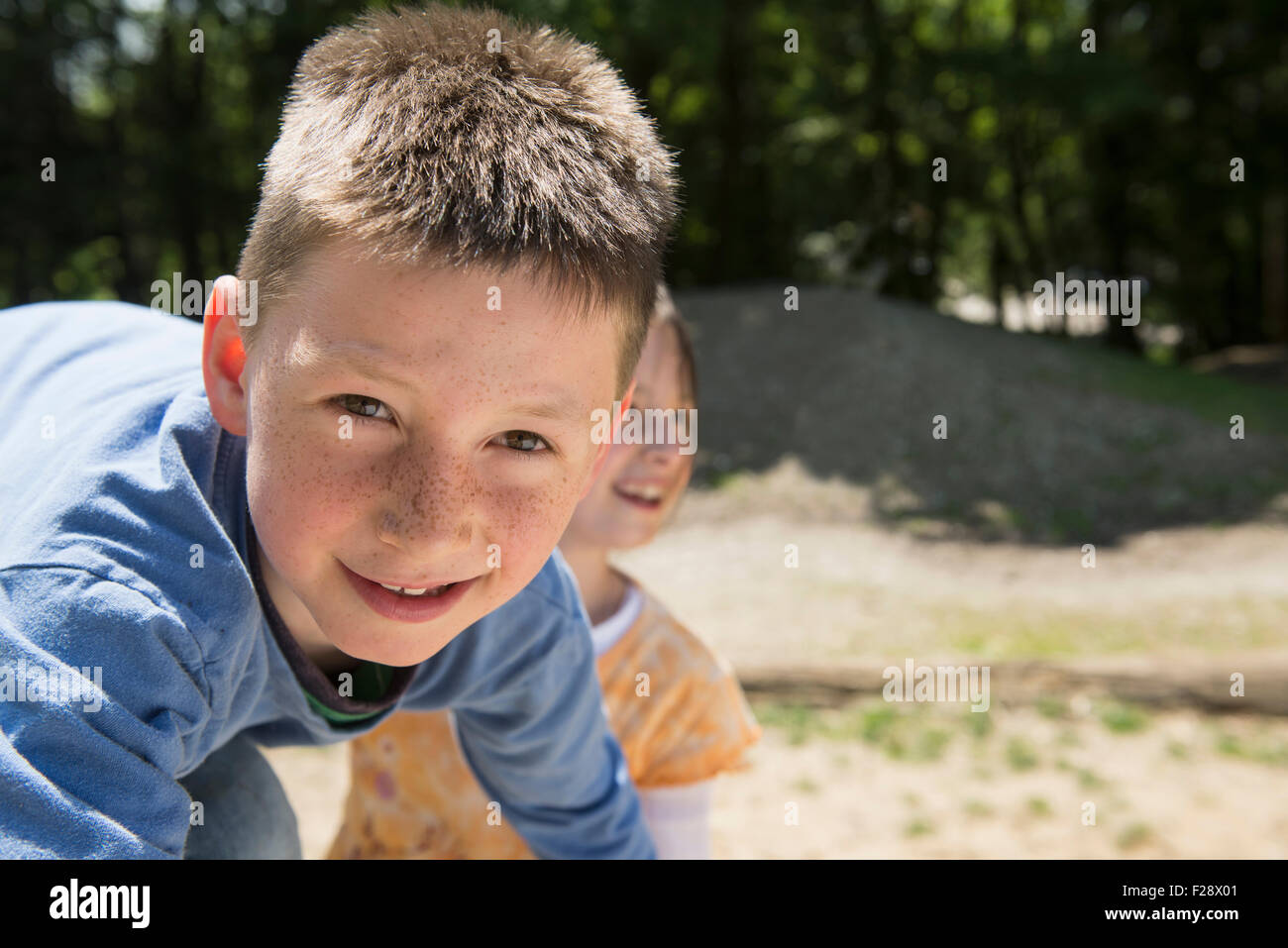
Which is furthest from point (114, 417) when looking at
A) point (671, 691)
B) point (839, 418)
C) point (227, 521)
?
point (839, 418)

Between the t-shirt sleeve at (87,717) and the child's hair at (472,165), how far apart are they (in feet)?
1.30

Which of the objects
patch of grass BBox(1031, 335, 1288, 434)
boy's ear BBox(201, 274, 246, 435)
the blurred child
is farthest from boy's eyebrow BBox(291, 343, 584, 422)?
patch of grass BBox(1031, 335, 1288, 434)

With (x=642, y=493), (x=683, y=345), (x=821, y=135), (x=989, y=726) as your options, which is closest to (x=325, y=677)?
(x=642, y=493)

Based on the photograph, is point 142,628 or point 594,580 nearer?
point 142,628

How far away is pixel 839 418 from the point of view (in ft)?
35.3

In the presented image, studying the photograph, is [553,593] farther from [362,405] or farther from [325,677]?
[362,405]

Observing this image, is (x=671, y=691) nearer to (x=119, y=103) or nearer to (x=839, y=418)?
(x=839, y=418)

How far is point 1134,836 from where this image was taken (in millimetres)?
3887

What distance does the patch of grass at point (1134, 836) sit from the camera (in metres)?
3.84

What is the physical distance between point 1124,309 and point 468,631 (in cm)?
1663

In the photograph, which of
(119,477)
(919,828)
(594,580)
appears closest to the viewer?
(119,477)

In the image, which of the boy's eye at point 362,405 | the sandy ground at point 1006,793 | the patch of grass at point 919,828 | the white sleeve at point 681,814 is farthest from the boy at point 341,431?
the patch of grass at point 919,828

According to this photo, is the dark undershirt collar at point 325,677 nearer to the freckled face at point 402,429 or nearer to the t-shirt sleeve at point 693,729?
the freckled face at point 402,429

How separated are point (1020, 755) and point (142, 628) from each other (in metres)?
4.22
